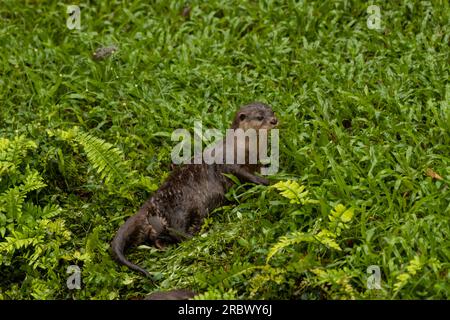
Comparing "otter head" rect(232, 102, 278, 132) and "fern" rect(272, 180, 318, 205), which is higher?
"otter head" rect(232, 102, 278, 132)

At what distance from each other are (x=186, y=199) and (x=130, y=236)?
58cm

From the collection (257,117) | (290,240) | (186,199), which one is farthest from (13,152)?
(290,240)

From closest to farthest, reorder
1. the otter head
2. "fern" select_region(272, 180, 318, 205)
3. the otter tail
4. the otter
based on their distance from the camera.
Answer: "fern" select_region(272, 180, 318, 205) < the otter tail < the otter < the otter head

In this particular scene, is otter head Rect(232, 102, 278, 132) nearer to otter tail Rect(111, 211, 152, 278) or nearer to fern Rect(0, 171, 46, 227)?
otter tail Rect(111, 211, 152, 278)

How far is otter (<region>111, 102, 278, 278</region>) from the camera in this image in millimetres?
6621

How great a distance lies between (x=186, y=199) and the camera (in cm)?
683

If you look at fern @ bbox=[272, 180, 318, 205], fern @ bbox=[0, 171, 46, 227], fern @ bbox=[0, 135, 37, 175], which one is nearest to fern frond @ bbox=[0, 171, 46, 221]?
fern @ bbox=[0, 171, 46, 227]

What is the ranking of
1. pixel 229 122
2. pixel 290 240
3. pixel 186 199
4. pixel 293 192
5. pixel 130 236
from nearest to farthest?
pixel 290 240 < pixel 293 192 < pixel 130 236 < pixel 186 199 < pixel 229 122

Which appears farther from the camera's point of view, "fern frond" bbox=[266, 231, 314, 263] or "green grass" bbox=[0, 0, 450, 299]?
"green grass" bbox=[0, 0, 450, 299]

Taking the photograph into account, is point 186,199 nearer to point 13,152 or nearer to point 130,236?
point 130,236

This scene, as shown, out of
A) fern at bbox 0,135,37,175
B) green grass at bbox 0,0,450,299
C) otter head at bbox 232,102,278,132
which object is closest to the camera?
Answer: green grass at bbox 0,0,450,299

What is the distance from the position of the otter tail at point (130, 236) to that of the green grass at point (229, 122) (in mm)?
105

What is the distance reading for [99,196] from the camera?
283 inches

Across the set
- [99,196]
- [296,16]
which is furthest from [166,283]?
[296,16]
